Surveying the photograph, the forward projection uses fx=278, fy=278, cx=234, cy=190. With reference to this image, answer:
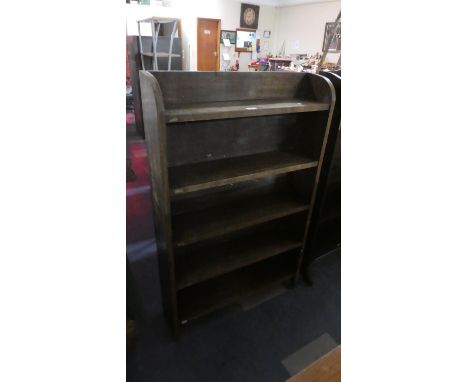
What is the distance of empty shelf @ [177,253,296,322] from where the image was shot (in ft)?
5.31

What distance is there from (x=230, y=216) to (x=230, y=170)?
290 mm

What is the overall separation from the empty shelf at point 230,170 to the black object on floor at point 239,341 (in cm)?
94

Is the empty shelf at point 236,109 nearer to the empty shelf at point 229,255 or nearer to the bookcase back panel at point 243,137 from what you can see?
the bookcase back panel at point 243,137

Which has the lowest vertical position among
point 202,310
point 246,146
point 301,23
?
point 202,310

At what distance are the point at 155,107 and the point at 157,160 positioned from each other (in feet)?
0.75

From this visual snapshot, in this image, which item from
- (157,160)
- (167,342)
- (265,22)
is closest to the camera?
(157,160)

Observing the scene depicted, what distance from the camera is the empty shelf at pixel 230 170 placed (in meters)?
1.21

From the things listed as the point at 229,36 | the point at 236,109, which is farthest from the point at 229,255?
the point at 229,36

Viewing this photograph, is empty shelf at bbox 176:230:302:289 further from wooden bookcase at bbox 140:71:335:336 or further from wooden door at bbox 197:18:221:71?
wooden door at bbox 197:18:221:71

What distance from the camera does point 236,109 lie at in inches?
45.9

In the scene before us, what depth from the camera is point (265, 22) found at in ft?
26.9
